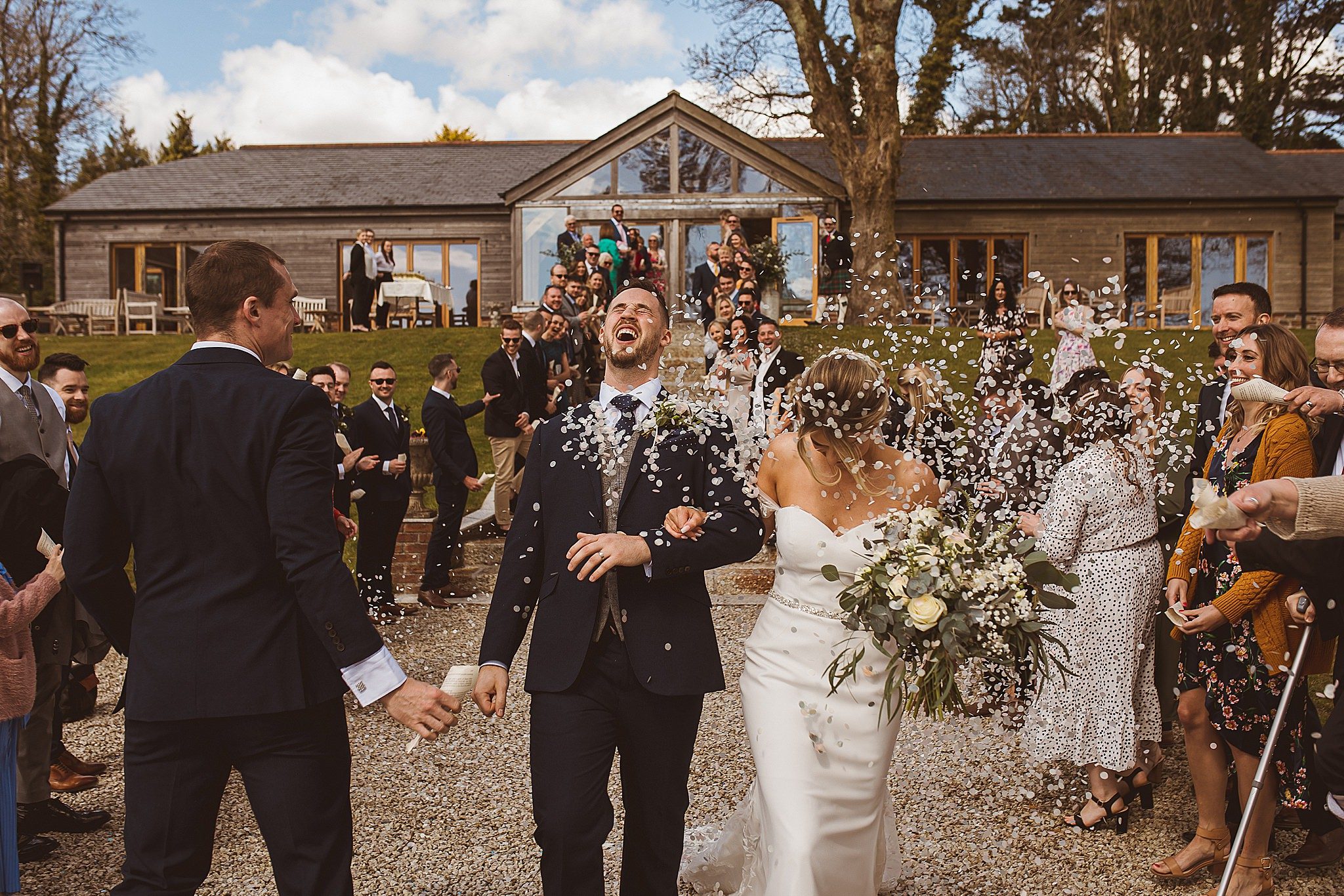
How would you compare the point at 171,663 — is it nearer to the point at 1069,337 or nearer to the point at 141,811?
the point at 141,811

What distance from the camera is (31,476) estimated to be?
427 centimetres

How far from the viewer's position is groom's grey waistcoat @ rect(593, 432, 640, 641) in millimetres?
3266

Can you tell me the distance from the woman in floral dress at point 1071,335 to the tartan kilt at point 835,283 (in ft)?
47.7

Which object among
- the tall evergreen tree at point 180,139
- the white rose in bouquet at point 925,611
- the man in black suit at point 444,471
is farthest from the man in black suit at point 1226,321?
the tall evergreen tree at point 180,139

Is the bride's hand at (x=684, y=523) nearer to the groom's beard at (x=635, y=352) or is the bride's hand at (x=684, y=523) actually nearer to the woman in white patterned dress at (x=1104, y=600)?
the groom's beard at (x=635, y=352)

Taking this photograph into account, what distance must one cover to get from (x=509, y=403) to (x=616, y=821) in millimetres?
6239

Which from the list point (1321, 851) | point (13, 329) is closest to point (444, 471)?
point (13, 329)

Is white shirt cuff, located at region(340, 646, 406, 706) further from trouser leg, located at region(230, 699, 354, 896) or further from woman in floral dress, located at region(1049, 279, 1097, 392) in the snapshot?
woman in floral dress, located at region(1049, 279, 1097, 392)

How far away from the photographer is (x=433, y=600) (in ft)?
30.9

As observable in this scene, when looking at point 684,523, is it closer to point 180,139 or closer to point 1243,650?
point 1243,650

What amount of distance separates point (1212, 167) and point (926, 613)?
1082 inches

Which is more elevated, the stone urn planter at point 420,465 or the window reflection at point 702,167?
the window reflection at point 702,167

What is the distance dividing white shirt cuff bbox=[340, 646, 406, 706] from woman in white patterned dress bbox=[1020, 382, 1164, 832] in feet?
10.3

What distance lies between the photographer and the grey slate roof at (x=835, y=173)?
2538cm
